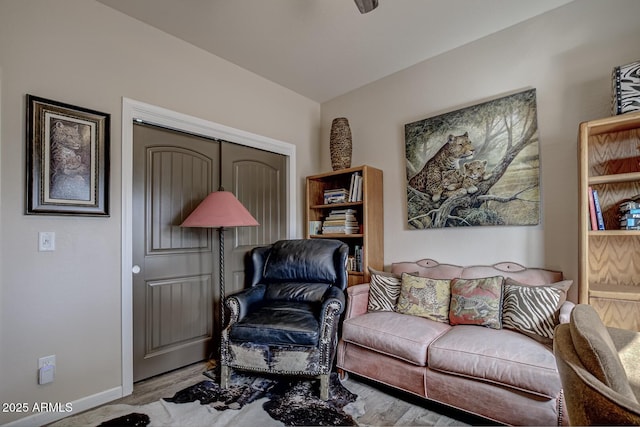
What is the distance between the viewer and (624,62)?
6.36 feet

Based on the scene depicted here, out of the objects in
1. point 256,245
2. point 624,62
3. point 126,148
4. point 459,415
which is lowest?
point 459,415

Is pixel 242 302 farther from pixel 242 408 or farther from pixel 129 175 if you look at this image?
pixel 129 175

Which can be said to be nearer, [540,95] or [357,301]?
[540,95]

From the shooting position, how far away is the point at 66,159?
1883 mm

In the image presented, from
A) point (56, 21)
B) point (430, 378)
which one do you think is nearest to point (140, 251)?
point (56, 21)

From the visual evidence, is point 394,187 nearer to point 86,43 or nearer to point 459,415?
point 459,415

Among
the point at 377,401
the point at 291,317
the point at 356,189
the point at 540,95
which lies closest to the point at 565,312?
the point at 377,401

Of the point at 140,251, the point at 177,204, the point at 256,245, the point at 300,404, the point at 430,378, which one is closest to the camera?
the point at 430,378

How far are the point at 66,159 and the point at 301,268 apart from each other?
6.04 ft

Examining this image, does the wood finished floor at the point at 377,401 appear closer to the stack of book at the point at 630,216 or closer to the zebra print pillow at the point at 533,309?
the zebra print pillow at the point at 533,309

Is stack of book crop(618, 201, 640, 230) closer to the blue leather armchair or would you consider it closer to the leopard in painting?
the leopard in painting

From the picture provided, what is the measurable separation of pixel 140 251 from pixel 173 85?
134cm

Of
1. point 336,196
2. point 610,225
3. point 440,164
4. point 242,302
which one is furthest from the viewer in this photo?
point 336,196

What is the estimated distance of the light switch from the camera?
181 centimetres
